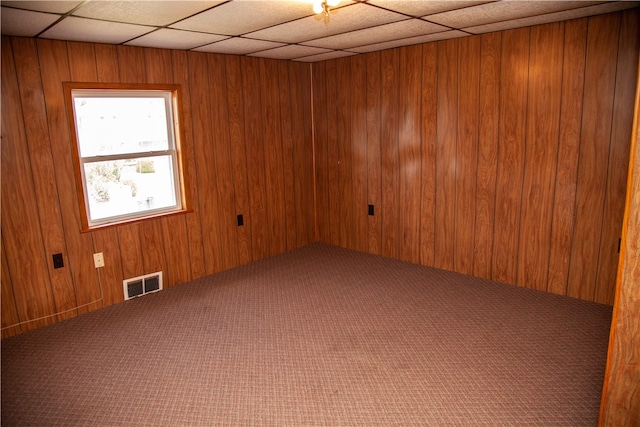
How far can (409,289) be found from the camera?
12.7ft

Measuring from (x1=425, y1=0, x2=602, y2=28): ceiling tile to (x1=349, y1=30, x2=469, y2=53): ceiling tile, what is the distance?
430mm

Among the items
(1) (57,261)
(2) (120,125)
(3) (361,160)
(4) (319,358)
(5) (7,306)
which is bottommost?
(4) (319,358)

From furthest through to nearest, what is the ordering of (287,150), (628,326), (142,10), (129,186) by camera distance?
1. (287,150)
2. (129,186)
3. (142,10)
4. (628,326)

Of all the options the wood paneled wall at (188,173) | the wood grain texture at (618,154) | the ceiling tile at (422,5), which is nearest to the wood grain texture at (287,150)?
the wood paneled wall at (188,173)

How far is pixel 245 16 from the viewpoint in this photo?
2648 mm

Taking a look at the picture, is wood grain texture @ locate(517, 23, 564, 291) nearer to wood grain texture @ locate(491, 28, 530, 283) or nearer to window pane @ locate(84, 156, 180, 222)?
wood grain texture @ locate(491, 28, 530, 283)

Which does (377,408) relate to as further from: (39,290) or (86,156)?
(86,156)

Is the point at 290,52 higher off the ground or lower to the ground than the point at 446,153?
higher

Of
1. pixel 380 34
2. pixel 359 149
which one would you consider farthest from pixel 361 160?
pixel 380 34

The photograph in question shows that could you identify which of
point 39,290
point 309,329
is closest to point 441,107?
point 309,329

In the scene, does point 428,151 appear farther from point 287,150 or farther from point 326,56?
point 287,150

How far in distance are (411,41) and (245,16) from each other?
1.78 meters

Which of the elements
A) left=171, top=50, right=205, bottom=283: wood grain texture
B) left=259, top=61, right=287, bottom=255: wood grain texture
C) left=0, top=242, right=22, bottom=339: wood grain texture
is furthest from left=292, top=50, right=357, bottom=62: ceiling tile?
left=0, top=242, right=22, bottom=339: wood grain texture

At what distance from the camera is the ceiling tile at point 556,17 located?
284 centimetres
